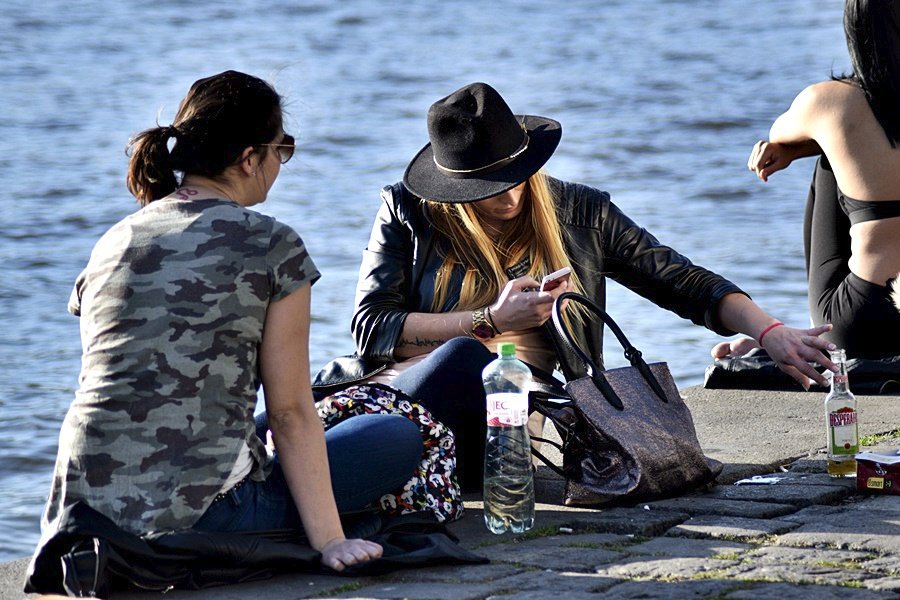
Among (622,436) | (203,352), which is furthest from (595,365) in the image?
(203,352)

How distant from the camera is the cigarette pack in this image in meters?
3.79

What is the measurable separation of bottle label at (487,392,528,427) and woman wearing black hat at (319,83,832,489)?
1.36 feet

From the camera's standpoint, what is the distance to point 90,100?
14.2 meters

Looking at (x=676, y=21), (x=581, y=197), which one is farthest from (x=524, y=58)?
(x=581, y=197)

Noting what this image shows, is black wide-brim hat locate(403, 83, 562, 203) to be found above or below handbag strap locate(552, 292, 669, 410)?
above

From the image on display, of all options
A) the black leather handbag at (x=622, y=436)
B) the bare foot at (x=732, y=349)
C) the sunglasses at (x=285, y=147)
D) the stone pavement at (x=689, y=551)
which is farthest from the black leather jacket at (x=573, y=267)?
the bare foot at (x=732, y=349)

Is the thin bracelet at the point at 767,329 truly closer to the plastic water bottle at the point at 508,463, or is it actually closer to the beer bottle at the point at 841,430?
the beer bottle at the point at 841,430

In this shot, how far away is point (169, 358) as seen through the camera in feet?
10.2

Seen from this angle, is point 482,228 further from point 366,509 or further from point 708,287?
point 366,509

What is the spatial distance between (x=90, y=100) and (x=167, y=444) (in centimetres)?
1173

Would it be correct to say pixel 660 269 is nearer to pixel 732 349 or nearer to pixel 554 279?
pixel 554 279

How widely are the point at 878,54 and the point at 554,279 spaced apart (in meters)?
1.74

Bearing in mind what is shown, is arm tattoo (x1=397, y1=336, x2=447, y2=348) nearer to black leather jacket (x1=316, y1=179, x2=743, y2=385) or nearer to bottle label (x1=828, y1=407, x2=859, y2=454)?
black leather jacket (x1=316, y1=179, x2=743, y2=385)

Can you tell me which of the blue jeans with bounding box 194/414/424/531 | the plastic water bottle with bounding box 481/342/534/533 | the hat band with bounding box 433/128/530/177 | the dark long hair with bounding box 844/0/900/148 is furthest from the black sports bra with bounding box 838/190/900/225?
the blue jeans with bounding box 194/414/424/531
